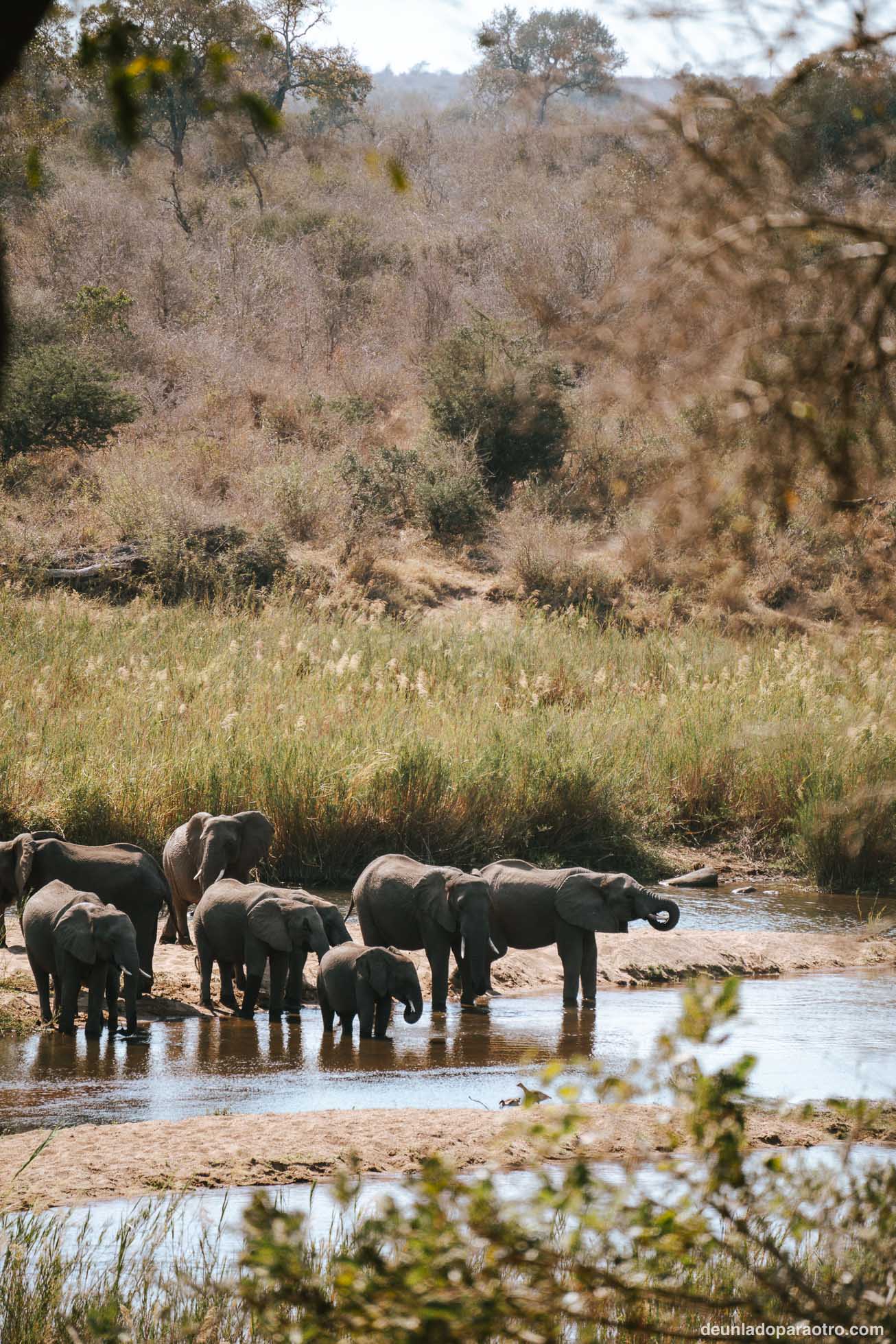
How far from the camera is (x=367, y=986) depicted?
29.0 feet

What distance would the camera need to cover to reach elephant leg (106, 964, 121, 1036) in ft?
27.9

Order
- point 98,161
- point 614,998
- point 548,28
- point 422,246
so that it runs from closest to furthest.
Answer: point 98,161 < point 614,998 < point 422,246 < point 548,28

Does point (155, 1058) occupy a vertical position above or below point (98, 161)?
below

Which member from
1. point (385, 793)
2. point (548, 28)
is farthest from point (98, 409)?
point (548, 28)

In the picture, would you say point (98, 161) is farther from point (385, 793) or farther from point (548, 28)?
point (548, 28)

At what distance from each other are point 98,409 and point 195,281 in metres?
13.6

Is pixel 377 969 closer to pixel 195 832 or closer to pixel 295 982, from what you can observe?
pixel 295 982

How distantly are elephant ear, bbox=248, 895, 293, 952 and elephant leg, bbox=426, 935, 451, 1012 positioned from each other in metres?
1.06

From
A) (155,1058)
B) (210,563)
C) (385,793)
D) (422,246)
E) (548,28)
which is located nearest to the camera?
(155,1058)

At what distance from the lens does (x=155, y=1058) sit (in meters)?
8.14

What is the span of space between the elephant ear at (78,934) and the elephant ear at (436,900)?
2338 millimetres

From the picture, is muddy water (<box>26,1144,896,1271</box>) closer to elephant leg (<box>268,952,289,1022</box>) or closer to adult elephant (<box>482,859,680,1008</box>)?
elephant leg (<box>268,952,289,1022</box>)

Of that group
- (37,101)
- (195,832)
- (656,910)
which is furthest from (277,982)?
(37,101)

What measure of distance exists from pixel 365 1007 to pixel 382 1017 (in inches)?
4.6
